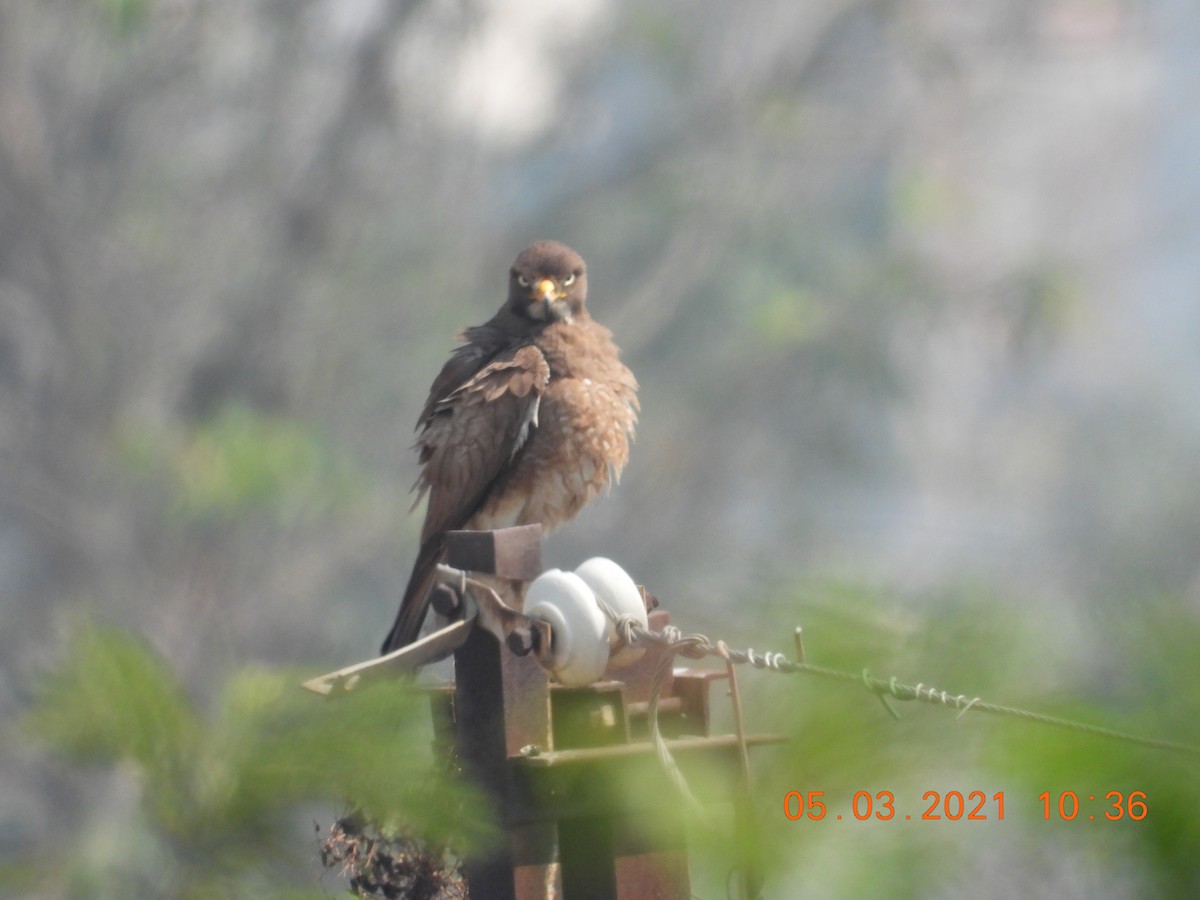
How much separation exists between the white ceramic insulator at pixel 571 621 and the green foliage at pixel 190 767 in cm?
59

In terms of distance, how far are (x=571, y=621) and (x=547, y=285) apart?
6.06ft

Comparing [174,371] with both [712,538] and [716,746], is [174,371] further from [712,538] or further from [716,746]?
[716,746]

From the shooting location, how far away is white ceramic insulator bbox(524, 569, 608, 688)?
132 cm

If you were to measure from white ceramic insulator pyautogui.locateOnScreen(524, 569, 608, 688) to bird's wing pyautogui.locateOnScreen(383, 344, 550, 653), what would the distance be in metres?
1.55

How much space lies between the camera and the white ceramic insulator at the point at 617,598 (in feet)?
4.38

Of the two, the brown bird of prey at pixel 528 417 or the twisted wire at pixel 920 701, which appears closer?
the twisted wire at pixel 920 701

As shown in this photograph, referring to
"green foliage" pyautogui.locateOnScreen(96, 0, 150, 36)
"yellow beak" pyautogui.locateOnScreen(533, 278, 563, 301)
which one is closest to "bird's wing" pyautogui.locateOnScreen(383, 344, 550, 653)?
"yellow beak" pyautogui.locateOnScreen(533, 278, 563, 301)

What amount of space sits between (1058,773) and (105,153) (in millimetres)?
10030

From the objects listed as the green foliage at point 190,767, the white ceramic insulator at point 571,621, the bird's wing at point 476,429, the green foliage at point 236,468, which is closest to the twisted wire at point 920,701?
the green foliage at point 190,767

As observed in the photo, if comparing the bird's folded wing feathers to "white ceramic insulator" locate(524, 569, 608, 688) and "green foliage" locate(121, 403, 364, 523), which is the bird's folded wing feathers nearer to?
"white ceramic insulator" locate(524, 569, 608, 688)

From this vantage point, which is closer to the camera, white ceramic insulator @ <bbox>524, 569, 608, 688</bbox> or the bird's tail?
white ceramic insulator @ <bbox>524, 569, 608, 688</bbox>

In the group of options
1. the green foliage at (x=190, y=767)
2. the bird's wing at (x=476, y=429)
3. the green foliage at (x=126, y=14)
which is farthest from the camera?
the green foliage at (x=126, y=14)

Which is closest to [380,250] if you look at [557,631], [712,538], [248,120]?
[248,120]
